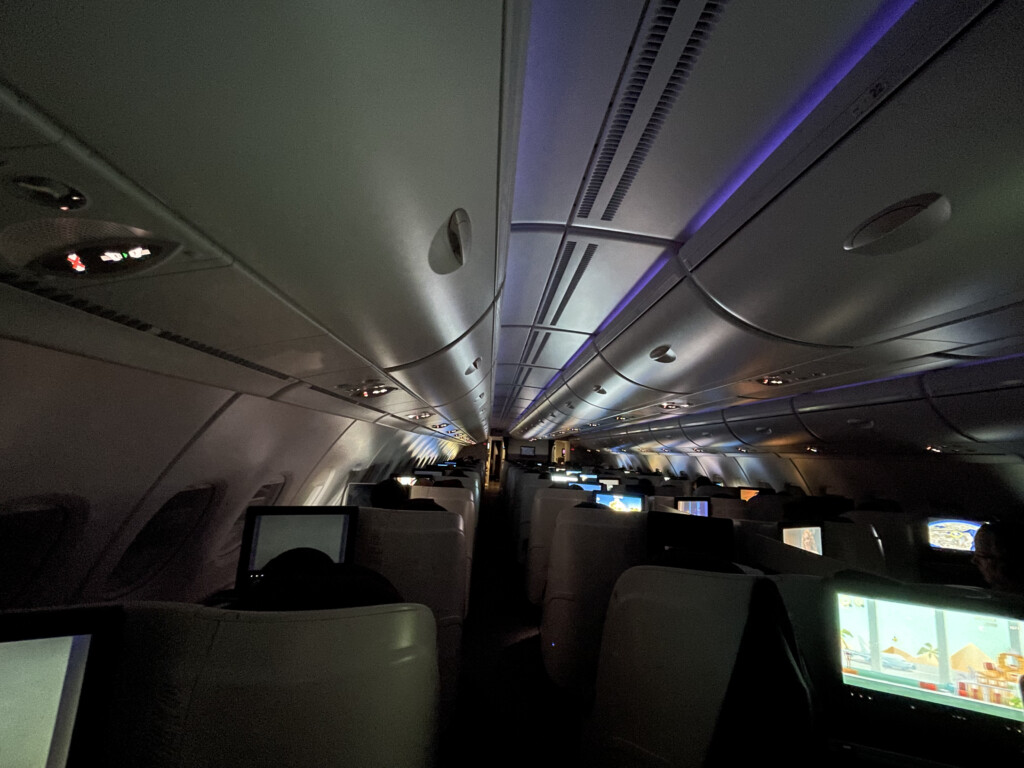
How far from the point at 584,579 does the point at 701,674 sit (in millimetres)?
1904

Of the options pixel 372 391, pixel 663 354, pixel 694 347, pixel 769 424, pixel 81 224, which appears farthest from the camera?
pixel 769 424

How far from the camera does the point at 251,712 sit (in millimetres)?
909

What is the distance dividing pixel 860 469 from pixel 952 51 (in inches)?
385

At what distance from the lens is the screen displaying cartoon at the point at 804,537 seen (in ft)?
12.9

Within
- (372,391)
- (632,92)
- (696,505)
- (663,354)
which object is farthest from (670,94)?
(696,505)

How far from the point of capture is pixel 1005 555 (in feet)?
8.70

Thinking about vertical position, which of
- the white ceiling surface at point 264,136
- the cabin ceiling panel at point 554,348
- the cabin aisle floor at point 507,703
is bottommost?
the cabin aisle floor at point 507,703

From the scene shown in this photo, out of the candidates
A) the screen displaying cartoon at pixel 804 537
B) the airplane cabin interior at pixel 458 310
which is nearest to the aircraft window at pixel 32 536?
the airplane cabin interior at pixel 458 310

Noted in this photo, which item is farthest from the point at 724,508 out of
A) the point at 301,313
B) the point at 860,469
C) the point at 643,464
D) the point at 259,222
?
the point at 643,464

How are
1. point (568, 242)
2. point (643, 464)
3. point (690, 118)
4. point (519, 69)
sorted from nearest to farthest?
point (519, 69) < point (690, 118) < point (568, 242) < point (643, 464)

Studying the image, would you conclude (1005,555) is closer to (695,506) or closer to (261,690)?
(695,506)

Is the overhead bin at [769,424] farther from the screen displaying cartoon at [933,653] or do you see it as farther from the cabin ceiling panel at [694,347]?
the screen displaying cartoon at [933,653]

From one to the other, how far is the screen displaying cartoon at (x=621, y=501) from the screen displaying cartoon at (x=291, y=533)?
4531mm

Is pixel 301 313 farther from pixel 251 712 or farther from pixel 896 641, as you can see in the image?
pixel 896 641
